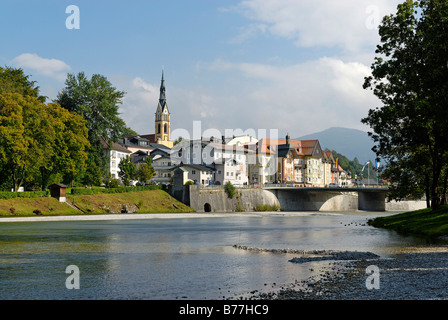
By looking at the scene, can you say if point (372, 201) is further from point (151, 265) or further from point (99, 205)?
point (151, 265)

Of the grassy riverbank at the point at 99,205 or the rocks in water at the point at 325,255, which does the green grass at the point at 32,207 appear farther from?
the rocks in water at the point at 325,255

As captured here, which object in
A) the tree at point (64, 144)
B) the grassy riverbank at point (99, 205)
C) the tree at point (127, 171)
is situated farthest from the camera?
the tree at point (127, 171)

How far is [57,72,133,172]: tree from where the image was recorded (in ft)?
340

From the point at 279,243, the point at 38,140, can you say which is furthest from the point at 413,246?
the point at 38,140

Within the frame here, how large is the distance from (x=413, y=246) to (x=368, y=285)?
1679 cm

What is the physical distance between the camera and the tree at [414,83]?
40.0 m

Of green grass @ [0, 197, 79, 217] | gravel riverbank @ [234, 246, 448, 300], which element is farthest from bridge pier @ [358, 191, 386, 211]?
gravel riverbank @ [234, 246, 448, 300]

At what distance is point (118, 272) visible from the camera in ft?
84.6

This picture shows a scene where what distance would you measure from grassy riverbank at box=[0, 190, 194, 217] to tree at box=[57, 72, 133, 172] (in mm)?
10378

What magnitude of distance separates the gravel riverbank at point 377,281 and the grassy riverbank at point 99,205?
185 feet

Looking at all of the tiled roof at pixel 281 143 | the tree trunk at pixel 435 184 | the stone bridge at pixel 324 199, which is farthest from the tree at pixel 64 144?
the tiled roof at pixel 281 143

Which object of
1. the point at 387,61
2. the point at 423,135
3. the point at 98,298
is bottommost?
the point at 98,298

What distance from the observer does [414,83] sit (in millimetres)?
44000
